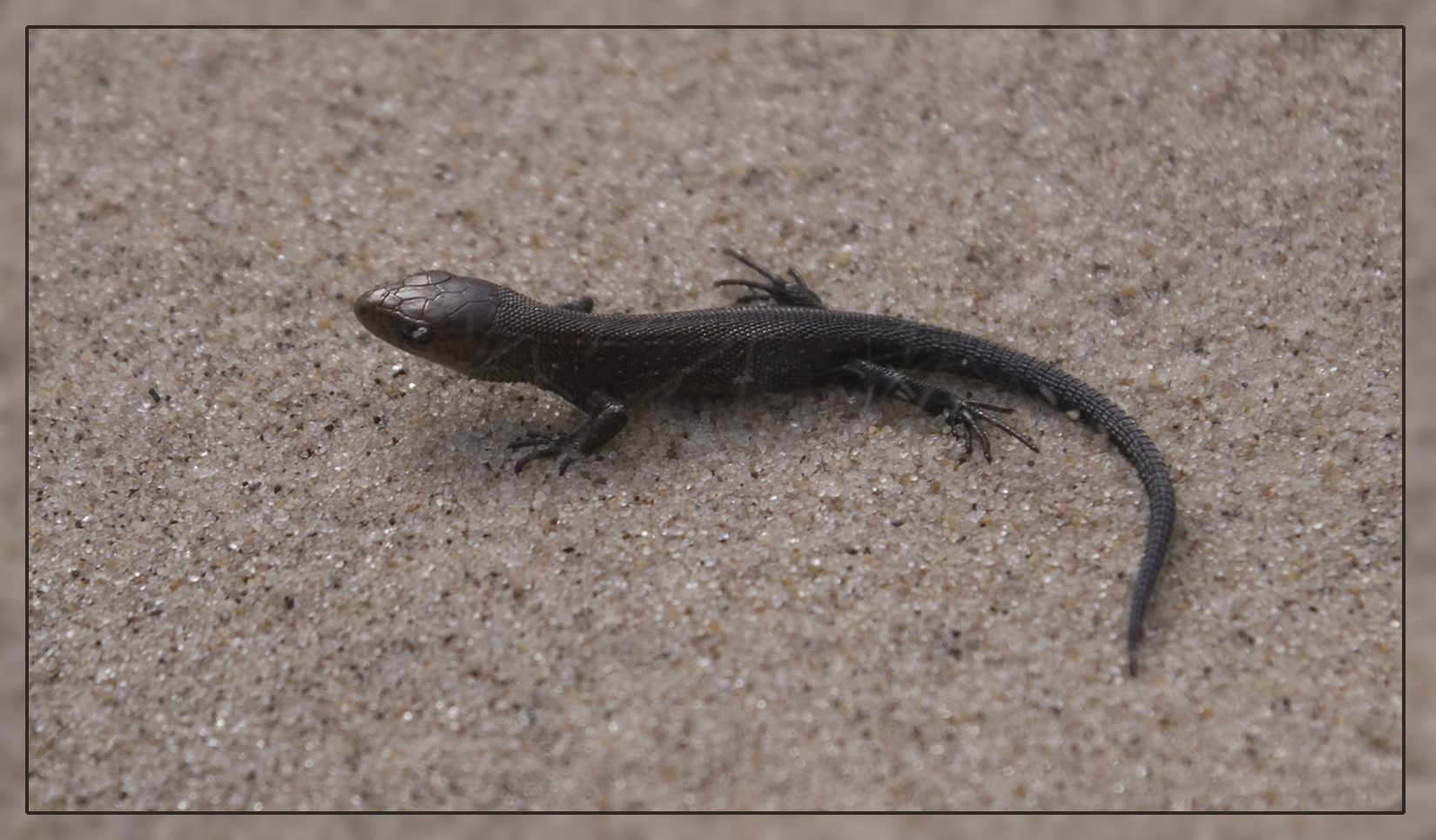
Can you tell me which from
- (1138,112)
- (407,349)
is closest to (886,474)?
(407,349)

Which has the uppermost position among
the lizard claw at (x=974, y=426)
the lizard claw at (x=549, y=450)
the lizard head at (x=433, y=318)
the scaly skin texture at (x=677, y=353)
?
the lizard head at (x=433, y=318)

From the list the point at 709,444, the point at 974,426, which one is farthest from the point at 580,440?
the point at 974,426

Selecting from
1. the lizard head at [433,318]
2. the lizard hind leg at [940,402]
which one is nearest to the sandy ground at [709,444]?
the lizard hind leg at [940,402]

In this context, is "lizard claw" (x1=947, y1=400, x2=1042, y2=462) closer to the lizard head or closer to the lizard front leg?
the lizard front leg

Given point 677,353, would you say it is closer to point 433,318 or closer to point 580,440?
point 580,440

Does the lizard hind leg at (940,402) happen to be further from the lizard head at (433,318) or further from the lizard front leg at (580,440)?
the lizard head at (433,318)

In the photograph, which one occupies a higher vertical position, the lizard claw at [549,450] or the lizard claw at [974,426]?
the lizard claw at [974,426]
